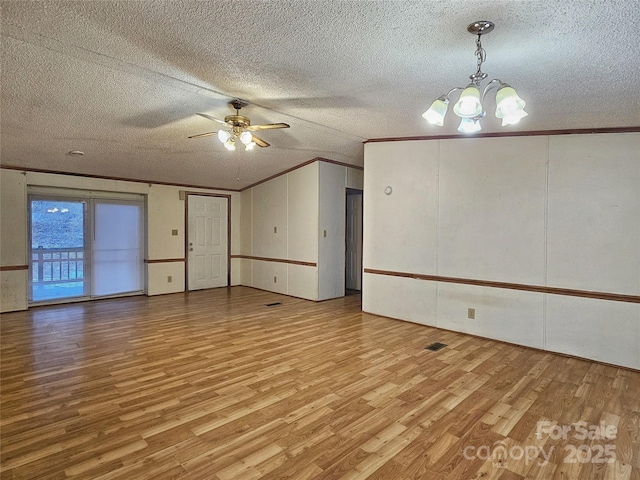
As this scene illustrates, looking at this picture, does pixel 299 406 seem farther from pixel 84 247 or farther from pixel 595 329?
pixel 84 247

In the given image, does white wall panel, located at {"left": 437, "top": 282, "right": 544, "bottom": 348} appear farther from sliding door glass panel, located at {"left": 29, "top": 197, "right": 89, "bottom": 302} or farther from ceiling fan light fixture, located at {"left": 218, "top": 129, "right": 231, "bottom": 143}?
sliding door glass panel, located at {"left": 29, "top": 197, "right": 89, "bottom": 302}

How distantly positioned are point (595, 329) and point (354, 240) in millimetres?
4530

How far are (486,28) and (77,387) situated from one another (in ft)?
13.0

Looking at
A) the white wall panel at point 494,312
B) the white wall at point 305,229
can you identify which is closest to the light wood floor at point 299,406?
the white wall panel at point 494,312

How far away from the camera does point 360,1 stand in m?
1.89

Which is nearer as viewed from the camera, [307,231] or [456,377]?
[456,377]

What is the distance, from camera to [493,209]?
4188 mm

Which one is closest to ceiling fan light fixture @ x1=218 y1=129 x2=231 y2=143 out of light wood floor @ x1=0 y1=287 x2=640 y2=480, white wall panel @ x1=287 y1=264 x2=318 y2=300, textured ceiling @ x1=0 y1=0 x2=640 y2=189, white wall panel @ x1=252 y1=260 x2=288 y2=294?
textured ceiling @ x1=0 y1=0 x2=640 y2=189

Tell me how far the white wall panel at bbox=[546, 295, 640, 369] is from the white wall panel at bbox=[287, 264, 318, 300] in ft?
11.8

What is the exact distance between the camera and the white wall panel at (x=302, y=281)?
20.7ft

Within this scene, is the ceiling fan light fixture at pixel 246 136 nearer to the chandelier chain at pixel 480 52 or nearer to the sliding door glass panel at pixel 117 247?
the chandelier chain at pixel 480 52

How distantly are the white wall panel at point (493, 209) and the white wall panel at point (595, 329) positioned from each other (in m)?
0.39

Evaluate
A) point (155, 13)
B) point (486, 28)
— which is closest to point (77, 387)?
point (155, 13)

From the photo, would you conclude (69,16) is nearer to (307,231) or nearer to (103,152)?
(103,152)
